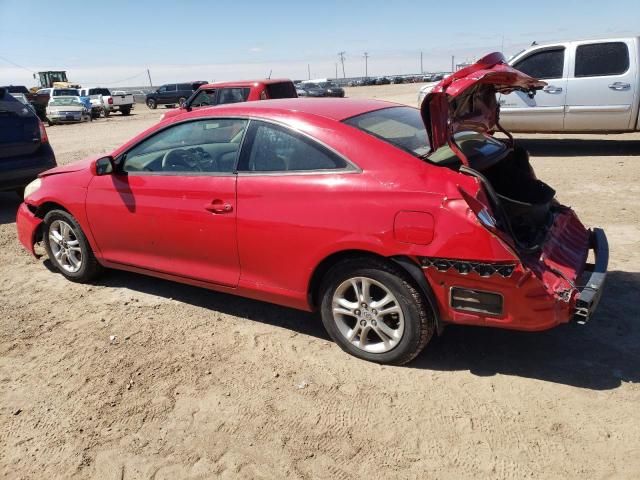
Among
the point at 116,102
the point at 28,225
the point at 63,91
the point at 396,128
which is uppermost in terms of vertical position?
the point at 63,91

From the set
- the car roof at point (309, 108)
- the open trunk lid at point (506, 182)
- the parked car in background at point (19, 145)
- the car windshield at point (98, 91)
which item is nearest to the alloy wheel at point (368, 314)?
the open trunk lid at point (506, 182)

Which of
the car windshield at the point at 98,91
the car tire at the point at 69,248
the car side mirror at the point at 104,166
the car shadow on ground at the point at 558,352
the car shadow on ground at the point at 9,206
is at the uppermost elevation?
the car windshield at the point at 98,91

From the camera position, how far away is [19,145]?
7258 mm

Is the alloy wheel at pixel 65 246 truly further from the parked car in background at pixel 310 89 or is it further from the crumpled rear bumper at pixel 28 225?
the parked car in background at pixel 310 89

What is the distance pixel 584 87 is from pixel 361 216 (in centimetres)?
826

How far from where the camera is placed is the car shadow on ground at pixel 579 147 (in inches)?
393

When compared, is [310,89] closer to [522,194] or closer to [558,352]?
[522,194]

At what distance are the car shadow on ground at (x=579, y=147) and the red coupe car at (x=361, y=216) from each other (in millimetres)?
6880

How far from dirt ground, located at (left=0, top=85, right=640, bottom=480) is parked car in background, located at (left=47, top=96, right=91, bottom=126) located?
26140 mm

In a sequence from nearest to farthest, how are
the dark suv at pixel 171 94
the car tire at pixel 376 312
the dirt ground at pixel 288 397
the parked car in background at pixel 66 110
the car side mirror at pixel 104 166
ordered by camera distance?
1. the dirt ground at pixel 288 397
2. the car tire at pixel 376 312
3. the car side mirror at pixel 104 166
4. the parked car in background at pixel 66 110
5. the dark suv at pixel 171 94

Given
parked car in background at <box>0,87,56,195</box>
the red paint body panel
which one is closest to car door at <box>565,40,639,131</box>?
the red paint body panel

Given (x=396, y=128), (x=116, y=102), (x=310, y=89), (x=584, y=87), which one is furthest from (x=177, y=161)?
(x=310, y=89)

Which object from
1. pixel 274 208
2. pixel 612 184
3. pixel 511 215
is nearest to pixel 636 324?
pixel 511 215

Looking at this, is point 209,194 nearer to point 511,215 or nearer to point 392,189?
point 392,189
